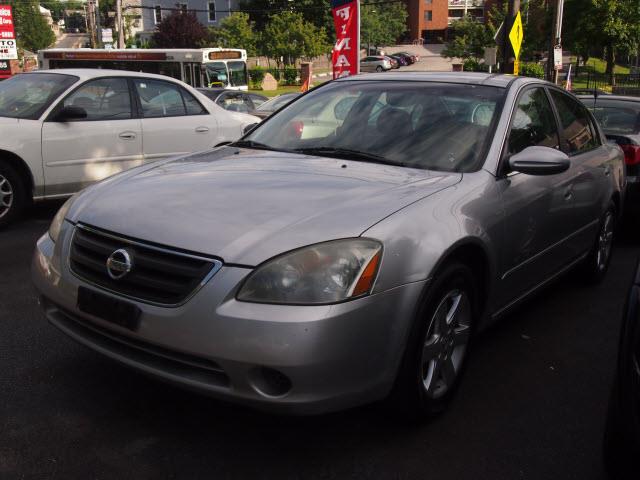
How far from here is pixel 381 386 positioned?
2689 mm

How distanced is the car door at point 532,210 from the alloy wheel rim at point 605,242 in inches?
34.0

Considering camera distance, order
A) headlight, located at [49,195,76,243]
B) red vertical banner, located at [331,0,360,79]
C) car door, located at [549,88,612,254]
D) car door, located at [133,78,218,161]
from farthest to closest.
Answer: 1. red vertical banner, located at [331,0,360,79]
2. car door, located at [133,78,218,161]
3. car door, located at [549,88,612,254]
4. headlight, located at [49,195,76,243]

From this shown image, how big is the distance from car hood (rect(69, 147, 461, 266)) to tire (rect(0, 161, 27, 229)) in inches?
146

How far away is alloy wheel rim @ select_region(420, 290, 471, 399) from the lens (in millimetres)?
2988

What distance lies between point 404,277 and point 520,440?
99 cm

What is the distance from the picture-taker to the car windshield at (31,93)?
6895mm

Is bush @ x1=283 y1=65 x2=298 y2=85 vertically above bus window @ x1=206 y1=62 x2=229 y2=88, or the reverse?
bus window @ x1=206 y1=62 x2=229 y2=88

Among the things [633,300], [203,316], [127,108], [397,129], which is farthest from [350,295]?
[127,108]

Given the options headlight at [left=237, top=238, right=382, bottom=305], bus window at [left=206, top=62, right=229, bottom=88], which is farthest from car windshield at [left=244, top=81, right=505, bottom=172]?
bus window at [left=206, top=62, right=229, bottom=88]

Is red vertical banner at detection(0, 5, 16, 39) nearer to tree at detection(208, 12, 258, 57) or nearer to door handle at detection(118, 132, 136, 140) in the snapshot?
door handle at detection(118, 132, 136, 140)

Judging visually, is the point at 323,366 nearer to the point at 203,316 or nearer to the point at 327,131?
the point at 203,316

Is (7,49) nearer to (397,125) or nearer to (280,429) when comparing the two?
(397,125)

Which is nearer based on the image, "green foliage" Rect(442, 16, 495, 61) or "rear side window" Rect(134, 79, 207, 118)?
"rear side window" Rect(134, 79, 207, 118)

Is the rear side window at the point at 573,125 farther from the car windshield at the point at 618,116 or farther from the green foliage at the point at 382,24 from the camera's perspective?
the green foliage at the point at 382,24
